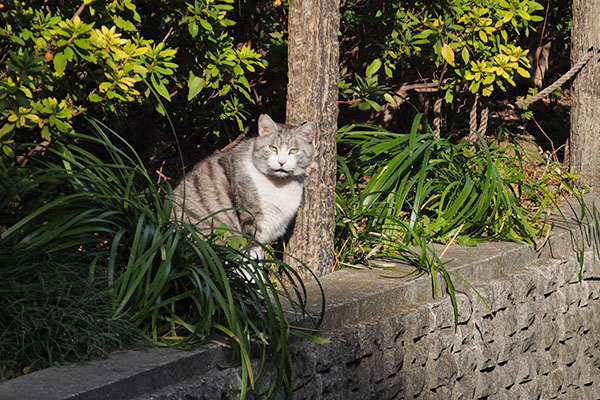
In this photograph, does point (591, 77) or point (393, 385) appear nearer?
point (393, 385)

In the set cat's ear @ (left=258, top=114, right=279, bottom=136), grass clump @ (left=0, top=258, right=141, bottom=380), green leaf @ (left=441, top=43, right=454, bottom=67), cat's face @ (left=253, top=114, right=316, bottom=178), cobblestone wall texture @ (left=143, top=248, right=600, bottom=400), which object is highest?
green leaf @ (left=441, top=43, right=454, bottom=67)

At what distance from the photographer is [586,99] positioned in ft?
22.8

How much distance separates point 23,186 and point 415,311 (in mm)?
1934

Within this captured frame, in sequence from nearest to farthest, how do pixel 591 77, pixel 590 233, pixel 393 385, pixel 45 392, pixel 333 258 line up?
A: pixel 45 392
pixel 393 385
pixel 333 258
pixel 590 233
pixel 591 77

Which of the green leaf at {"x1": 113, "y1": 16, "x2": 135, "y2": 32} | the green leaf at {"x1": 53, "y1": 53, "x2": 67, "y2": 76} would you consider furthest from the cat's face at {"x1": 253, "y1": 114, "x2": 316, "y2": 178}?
the green leaf at {"x1": 53, "y1": 53, "x2": 67, "y2": 76}

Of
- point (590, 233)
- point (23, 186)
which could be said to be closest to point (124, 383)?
point (23, 186)

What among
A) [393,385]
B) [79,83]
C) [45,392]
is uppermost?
[79,83]

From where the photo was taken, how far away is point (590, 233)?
5949 mm

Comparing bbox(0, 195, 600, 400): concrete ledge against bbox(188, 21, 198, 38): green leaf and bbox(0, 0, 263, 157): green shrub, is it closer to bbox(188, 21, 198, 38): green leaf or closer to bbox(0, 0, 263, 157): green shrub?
bbox(0, 0, 263, 157): green shrub

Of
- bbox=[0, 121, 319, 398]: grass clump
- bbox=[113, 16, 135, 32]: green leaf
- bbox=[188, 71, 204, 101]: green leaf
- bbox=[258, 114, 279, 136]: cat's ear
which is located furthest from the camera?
bbox=[258, 114, 279, 136]: cat's ear

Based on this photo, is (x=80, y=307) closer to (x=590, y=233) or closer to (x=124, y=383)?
(x=124, y=383)

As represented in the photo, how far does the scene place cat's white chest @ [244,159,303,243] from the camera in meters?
4.60

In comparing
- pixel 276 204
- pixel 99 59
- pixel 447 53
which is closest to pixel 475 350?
pixel 276 204

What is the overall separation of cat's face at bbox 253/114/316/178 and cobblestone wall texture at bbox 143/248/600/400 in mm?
910
